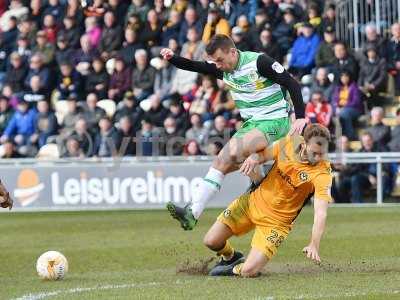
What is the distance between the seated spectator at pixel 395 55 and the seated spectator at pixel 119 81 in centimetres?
536

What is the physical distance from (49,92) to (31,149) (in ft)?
5.89

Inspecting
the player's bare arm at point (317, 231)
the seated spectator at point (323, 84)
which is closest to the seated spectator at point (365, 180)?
the seated spectator at point (323, 84)

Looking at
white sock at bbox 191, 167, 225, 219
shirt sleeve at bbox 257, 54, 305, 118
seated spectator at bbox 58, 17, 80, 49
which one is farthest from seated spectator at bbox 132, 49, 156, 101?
shirt sleeve at bbox 257, 54, 305, 118

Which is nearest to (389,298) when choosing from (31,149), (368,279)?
(368,279)

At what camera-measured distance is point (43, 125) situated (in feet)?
71.1

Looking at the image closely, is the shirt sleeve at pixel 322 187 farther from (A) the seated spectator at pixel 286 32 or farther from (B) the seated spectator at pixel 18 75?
(B) the seated spectator at pixel 18 75

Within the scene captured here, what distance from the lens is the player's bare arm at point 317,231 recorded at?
27.5ft

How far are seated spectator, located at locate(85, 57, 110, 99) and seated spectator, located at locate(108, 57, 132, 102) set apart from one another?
138 mm

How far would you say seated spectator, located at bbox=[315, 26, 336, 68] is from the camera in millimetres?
20672

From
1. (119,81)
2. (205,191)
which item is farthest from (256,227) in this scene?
(119,81)

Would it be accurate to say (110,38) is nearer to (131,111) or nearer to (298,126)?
(131,111)

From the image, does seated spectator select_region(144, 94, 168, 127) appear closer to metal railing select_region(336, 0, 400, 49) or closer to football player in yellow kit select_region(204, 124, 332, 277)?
metal railing select_region(336, 0, 400, 49)

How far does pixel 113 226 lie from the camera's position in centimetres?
1555

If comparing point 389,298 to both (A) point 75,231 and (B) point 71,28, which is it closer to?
(A) point 75,231
